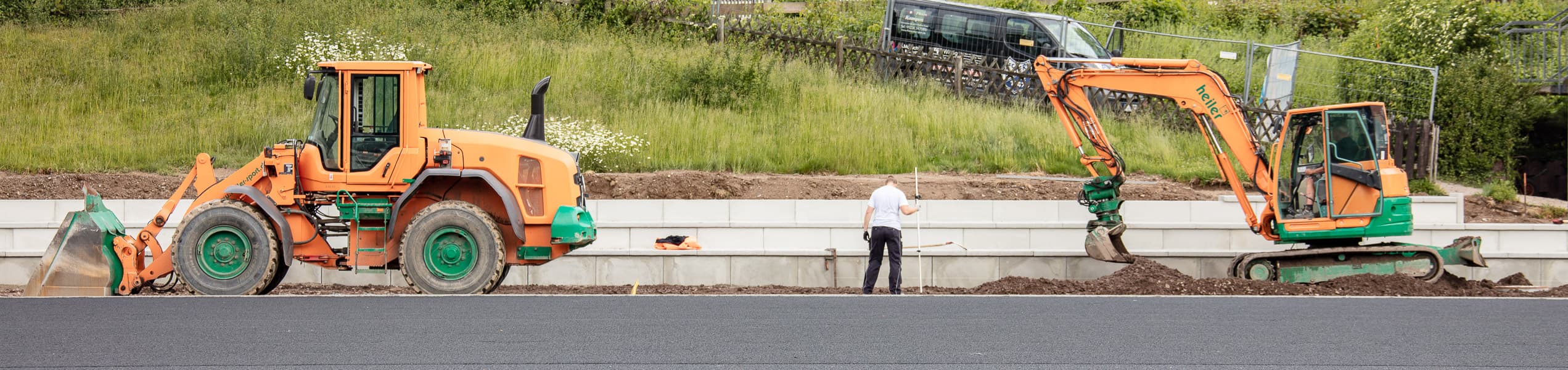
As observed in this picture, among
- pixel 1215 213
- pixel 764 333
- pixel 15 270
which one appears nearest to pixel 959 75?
pixel 1215 213

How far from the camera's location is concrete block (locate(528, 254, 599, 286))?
12.7 metres

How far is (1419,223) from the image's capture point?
14.3 meters

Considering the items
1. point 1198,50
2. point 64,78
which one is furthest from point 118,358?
point 1198,50

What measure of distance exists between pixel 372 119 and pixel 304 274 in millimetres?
2899

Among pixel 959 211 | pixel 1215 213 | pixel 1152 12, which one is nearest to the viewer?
pixel 959 211

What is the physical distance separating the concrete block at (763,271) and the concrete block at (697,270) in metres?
0.08

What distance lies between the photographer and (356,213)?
10.4 metres

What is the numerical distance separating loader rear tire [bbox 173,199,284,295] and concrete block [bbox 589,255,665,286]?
342 centimetres

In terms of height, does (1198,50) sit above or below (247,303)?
above

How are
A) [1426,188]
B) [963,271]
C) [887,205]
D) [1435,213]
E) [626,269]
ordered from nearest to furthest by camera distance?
[887,205], [626,269], [963,271], [1435,213], [1426,188]

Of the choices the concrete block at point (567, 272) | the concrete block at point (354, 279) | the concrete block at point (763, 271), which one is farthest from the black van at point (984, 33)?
the concrete block at point (354, 279)

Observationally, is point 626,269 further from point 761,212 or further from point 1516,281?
point 1516,281

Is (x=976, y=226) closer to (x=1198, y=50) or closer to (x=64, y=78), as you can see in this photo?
(x=1198, y=50)

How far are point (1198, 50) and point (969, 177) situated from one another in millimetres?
9068
